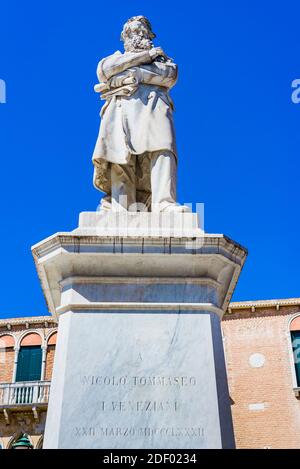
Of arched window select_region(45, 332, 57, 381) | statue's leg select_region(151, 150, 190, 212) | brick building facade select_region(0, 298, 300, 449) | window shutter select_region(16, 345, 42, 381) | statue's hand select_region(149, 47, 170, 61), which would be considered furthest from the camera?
window shutter select_region(16, 345, 42, 381)

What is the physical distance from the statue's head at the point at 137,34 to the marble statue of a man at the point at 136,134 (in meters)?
0.20

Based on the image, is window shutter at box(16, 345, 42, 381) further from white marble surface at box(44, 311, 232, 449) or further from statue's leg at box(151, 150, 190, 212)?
white marble surface at box(44, 311, 232, 449)

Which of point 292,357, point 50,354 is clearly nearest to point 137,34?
point 292,357

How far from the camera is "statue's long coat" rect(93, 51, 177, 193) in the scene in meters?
6.31

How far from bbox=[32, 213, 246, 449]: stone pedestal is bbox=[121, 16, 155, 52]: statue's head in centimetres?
259

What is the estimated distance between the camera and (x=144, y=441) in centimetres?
457

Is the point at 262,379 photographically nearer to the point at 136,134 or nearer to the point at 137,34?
the point at 137,34

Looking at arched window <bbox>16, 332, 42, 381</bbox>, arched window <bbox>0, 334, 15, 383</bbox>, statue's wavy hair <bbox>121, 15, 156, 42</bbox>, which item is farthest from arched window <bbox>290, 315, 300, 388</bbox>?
statue's wavy hair <bbox>121, 15, 156, 42</bbox>

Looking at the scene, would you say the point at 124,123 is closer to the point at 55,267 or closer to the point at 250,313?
the point at 55,267

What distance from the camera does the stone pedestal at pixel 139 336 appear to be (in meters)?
4.63

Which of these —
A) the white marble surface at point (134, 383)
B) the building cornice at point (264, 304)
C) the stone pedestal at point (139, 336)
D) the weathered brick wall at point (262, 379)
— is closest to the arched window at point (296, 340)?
the weathered brick wall at point (262, 379)

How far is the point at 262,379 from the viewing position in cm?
2705

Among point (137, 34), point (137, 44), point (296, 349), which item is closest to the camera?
point (137, 44)

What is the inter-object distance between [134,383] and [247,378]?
23.5 m
